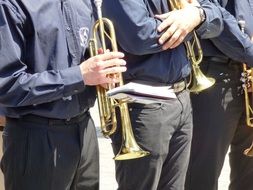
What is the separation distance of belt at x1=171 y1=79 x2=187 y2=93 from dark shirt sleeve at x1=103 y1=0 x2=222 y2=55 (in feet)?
0.82

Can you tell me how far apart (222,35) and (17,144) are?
4.76ft

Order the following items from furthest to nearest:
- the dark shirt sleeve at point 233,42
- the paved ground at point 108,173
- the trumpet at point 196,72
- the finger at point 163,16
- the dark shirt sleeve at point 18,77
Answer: the paved ground at point 108,173
the dark shirt sleeve at point 233,42
the trumpet at point 196,72
the finger at point 163,16
the dark shirt sleeve at point 18,77

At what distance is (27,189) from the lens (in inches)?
89.3

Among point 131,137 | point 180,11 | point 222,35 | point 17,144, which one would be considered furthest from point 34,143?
point 222,35

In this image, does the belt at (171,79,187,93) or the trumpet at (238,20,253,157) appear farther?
the trumpet at (238,20,253,157)

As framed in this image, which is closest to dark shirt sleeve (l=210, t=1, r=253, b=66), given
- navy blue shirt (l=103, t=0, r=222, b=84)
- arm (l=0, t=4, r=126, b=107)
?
navy blue shirt (l=103, t=0, r=222, b=84)

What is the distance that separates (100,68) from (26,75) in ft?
0.99

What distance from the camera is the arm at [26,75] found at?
2115 millimetres

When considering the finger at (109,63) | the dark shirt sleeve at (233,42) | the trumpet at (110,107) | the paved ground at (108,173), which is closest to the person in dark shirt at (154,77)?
the trumpet at (110,107)

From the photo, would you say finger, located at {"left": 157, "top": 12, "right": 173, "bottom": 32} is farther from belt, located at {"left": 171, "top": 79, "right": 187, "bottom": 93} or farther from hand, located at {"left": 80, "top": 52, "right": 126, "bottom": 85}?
hand, located at {"left": 80, "top": 52, "right": 126, "bottom": 85}

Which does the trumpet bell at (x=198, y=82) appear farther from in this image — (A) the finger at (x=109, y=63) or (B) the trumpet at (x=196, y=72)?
(A) the finger at (x=109, y=63)

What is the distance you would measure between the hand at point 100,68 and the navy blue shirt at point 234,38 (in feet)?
3.53

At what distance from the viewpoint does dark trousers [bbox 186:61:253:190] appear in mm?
3229

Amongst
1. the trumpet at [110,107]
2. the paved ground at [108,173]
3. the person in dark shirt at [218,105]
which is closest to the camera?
the trumpet at [110,107]
